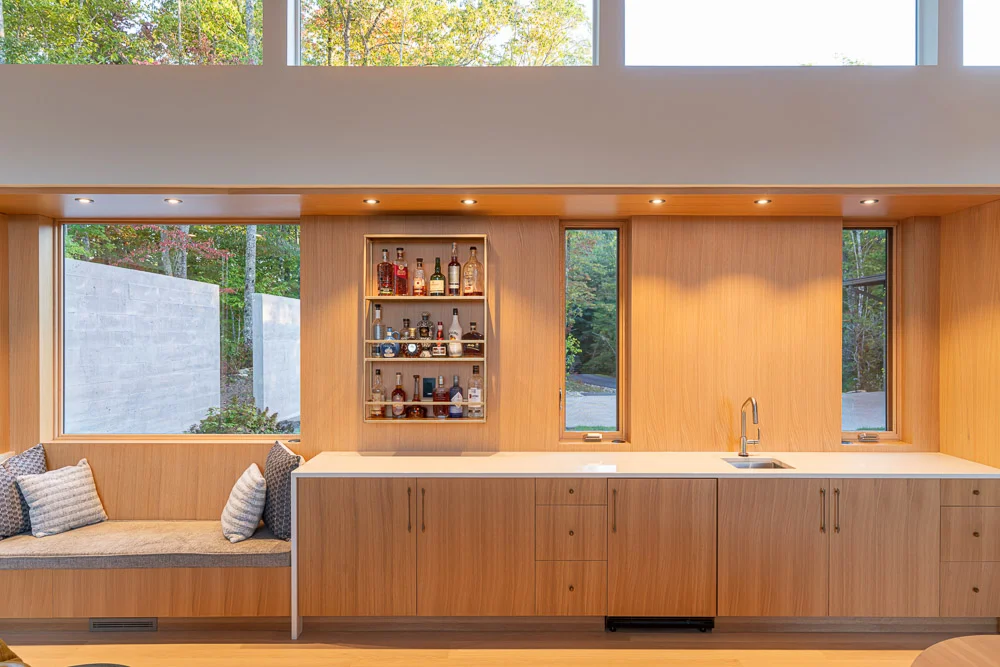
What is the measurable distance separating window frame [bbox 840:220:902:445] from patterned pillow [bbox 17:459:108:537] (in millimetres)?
4148

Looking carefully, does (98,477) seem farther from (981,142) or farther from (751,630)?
(981,142)

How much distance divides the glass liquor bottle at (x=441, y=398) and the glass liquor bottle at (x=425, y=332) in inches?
8.1

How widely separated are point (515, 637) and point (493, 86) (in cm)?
266

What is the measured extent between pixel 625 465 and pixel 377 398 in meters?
1.35

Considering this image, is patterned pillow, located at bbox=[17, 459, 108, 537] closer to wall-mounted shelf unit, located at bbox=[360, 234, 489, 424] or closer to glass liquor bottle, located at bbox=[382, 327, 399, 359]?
wall-mounted shelf unit, located at bbox=[360, 234, 489, 424]

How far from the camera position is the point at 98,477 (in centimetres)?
355

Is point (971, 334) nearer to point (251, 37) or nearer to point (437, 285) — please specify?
point (437, 285)

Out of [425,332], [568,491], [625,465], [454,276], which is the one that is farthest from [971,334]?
[425,332]

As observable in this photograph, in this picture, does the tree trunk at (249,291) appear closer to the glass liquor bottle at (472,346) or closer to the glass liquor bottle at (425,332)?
the glass liquor bottle at (425,332)

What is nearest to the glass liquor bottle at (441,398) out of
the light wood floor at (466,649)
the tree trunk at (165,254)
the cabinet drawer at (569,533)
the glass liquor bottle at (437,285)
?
the glass liquor bottle at (437,285)

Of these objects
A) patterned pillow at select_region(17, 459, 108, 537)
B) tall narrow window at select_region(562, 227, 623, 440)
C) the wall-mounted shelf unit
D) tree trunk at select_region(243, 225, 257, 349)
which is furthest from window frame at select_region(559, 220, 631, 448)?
patterned pillow at select_region(17, 459, 108, 537)

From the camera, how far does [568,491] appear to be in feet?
10.1

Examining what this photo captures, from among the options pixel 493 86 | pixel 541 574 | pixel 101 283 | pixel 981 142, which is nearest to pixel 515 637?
pixel 541 574

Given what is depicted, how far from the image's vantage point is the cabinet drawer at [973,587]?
3.04 metres
